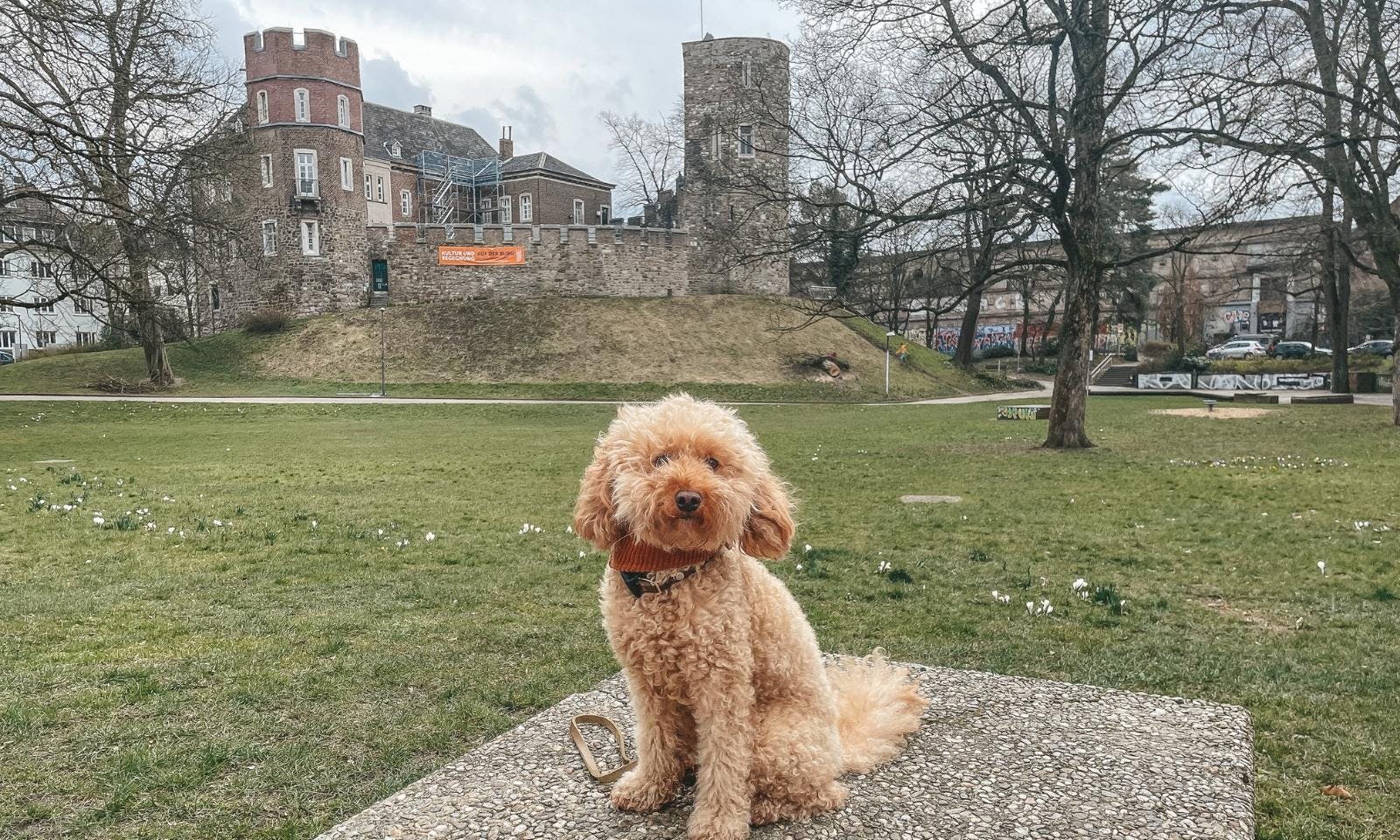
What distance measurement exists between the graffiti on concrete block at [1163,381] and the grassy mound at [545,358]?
740 cm

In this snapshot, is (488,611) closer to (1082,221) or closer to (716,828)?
(716,828)

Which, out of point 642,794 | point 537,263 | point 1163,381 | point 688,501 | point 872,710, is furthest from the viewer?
point 537,263

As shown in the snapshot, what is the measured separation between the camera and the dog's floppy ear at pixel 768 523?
281 cm

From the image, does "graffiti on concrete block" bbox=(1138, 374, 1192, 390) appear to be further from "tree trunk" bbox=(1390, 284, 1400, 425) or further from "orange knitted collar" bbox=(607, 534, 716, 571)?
"orange knitted collar" bbox=(607, 534, 716, 571)

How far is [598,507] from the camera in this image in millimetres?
2812

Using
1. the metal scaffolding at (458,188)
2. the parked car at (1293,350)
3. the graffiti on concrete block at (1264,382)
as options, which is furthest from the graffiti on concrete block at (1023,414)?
the metal scaffolding at (458,188)

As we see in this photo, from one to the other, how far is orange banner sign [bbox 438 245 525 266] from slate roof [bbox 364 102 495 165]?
44.0 feet

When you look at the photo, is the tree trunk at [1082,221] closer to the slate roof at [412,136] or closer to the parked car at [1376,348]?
the parked car at [1376,348]

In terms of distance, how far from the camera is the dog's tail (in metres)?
3.32

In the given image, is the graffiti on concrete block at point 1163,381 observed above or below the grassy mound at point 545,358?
below

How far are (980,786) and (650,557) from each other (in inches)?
59.1

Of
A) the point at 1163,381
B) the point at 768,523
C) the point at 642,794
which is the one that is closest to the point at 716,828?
the point at 642,794

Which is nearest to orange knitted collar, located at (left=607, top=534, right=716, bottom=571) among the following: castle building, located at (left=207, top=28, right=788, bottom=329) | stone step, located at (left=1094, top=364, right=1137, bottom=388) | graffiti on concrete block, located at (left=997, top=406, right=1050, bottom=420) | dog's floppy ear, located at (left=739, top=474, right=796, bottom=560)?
dog's floppy ear, located at (left=739, top=474, right=796, bottom=560)

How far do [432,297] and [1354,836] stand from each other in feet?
155
